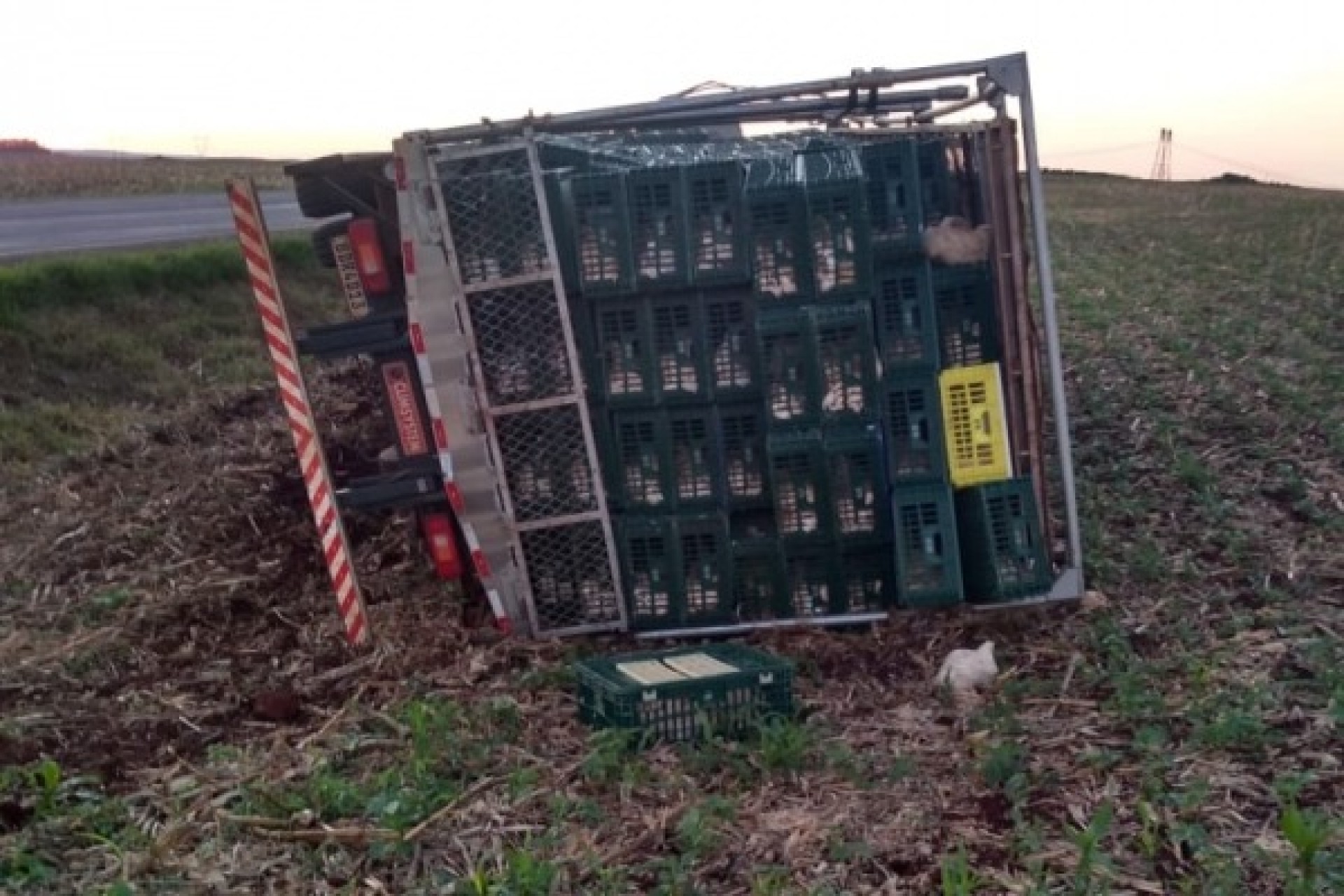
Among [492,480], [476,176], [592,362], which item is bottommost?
[492,480]

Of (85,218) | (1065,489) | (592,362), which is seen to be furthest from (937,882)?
(85,218)

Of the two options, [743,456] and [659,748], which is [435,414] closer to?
[743,456]

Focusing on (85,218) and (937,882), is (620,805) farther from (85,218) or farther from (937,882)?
(85,218)

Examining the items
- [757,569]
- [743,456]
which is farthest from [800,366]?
[757,569]

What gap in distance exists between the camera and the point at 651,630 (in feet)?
24.8

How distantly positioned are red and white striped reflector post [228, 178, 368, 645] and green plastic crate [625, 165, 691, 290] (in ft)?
6.13

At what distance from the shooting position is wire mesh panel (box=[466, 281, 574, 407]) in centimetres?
737

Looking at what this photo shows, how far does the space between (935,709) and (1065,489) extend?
1.68 meters

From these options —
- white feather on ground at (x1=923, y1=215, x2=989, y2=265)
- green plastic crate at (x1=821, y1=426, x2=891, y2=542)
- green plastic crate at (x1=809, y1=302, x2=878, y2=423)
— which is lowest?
green plastic crate at (x1=821, y1=426, x2=891, y2=542)

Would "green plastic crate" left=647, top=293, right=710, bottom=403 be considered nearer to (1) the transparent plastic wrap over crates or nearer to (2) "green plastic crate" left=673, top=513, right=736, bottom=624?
(1) the transparent plastic wrap over crates

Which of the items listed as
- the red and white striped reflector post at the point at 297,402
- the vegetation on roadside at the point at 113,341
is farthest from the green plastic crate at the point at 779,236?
the vegetation on roadside at the point at 113,341

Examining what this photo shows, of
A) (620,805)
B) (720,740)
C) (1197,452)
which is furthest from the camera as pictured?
(1197,452)

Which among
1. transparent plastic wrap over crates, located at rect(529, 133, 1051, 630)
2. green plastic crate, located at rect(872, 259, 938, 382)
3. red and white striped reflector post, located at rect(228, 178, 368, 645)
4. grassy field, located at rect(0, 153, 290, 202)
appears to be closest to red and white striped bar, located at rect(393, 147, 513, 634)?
red and white striped reflector post, located at rect(228, 178, 368, 645)

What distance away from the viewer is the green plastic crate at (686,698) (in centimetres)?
577
